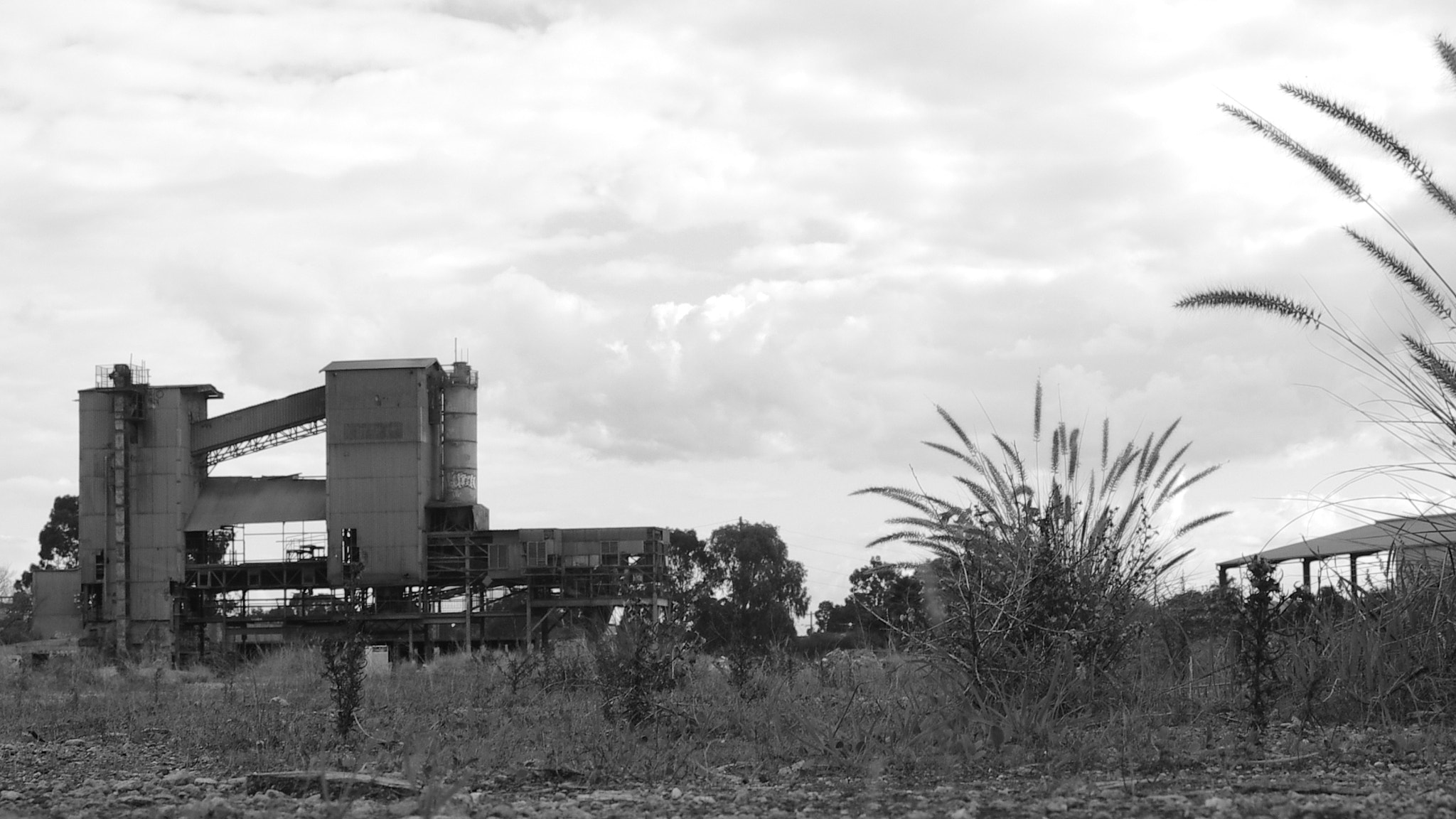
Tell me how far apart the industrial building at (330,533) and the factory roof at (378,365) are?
2.8 inches

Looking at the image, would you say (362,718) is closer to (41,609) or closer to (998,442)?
(998,442)

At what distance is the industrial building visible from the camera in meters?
50.7

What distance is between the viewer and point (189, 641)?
53469mm

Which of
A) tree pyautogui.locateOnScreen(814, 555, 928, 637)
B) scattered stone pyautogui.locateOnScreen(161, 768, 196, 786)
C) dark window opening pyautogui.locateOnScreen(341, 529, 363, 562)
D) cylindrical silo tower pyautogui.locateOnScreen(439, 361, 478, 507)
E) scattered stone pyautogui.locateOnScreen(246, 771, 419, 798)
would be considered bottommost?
scattered stone pyautogui.locateOnScreen(161, 768, 196, 786)

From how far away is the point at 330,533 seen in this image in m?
51.2

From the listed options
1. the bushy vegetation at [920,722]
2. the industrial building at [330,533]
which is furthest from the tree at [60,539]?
the bushy vegetation at [920,722]

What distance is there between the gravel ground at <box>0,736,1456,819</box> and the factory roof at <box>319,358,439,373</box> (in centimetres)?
4435

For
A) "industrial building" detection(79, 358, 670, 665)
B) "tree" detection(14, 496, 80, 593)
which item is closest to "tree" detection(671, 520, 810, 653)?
"industrial building" detection(79, 358, 670, 665)

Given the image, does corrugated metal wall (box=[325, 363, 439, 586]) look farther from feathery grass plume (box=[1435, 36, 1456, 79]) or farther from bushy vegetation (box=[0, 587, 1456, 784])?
feathery grass plume (box=[1435, 36, 1456, 79])

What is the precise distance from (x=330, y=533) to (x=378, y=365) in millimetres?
6874

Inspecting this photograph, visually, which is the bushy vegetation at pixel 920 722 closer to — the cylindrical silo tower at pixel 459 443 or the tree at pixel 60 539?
the cylindrical silo tower at pixel 459 443

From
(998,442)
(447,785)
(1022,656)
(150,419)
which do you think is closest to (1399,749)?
(1022,656)

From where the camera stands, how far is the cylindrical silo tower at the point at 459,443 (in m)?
52.4

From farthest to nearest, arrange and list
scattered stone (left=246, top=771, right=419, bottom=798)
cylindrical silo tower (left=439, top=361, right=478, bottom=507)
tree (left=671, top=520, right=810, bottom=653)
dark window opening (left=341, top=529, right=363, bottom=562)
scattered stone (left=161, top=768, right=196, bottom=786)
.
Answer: tree (left=671, top=520, right=810, bottom=653), cylindrical silo tower (left=439, top=361, right=478, bottom=507), dark window opening (left=341, top=529, right=363, bottom=562), scattered stone (left=161, top=768, right=196, bottom=786), scattered stone (left=246, top=771, right=419, bottom=798)
